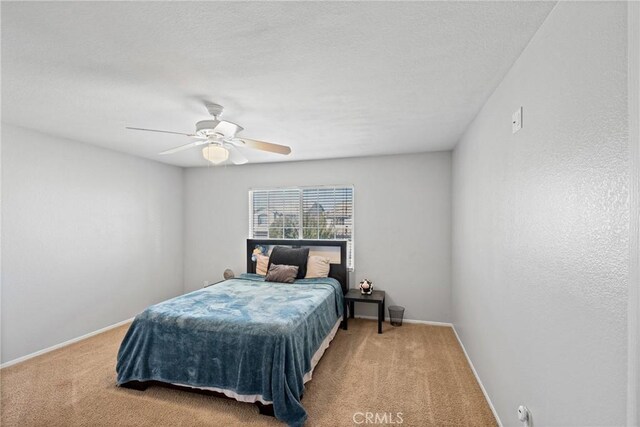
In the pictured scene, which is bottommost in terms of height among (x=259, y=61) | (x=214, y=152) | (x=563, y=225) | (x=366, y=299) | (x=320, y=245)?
(x=366, y=299)

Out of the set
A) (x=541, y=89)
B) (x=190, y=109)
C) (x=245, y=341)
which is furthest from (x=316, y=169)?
(x=541, y=89)

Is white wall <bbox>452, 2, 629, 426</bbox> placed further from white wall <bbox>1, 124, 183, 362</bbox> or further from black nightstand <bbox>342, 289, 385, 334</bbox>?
white wall <bbox>1, 124, 183, 362</bbox>

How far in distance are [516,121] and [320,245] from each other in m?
3.16

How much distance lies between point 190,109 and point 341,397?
108 inches

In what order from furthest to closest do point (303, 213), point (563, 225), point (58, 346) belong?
point (303, 213), point (58, 346), point (563, 225)

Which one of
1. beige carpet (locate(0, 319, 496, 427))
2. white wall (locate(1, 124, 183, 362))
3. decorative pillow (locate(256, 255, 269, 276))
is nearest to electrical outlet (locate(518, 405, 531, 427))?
beige carpet (locate(0, 319, 496, 427))

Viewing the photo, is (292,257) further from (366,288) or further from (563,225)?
(563,225)

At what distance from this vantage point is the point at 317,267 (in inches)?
167

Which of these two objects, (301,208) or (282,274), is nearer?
(282,274)

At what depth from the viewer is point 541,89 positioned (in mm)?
1419

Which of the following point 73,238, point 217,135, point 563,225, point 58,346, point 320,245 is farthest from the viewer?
point 320,245

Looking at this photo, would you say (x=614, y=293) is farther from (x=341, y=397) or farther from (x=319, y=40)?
(x=341, y=397)

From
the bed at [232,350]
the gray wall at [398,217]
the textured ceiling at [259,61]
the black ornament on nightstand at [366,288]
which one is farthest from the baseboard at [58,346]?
the black ornament on nightstand at [366,288]

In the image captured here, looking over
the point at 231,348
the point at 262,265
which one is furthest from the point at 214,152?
the point at 262,265
